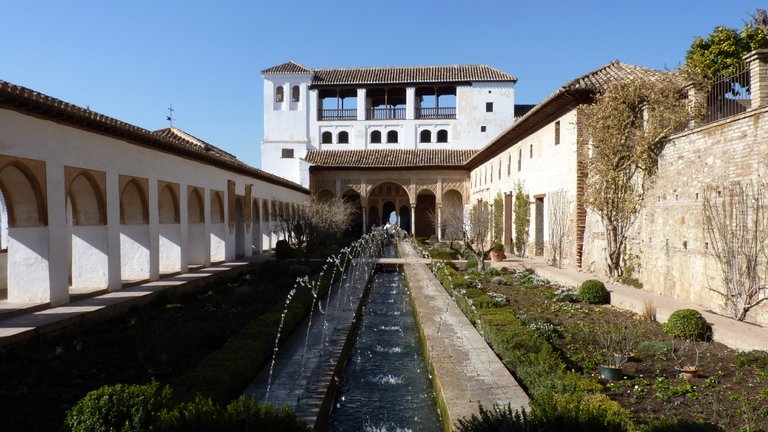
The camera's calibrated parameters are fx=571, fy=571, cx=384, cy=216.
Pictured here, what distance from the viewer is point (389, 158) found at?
37000mm

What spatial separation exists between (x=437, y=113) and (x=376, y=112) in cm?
417

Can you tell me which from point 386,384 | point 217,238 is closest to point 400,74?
point 217,238

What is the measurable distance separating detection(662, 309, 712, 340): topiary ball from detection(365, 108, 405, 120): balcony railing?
31721 mm

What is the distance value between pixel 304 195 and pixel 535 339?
1173 inches

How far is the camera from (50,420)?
5.13 meters

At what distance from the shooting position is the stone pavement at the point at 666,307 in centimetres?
757

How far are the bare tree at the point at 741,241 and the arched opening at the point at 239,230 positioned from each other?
649 inches

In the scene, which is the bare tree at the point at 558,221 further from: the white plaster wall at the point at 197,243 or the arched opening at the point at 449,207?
the arched opening at the point at 449,207

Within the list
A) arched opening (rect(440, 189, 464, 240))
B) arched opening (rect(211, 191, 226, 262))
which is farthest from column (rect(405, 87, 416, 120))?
arched opening (rect(211, 191, 226, 262))

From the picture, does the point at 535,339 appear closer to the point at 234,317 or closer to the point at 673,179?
the point at 234,317

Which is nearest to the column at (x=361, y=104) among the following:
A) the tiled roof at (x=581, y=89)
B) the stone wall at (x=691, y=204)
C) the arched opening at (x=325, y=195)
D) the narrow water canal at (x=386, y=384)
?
the arched opening at (x=325, y=195)

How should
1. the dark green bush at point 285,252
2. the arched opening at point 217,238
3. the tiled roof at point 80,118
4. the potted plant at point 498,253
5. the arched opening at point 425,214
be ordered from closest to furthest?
the tiled roof at point 80,118 → the arched opening at point 217,238 → the potted plant at point 498,253 → the dark green bush at point 285,252 → the arched opening at point 425,214

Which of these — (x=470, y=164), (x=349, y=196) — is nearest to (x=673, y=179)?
(x=470, y=164)

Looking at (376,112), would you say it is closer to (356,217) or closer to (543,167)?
(356,217)
